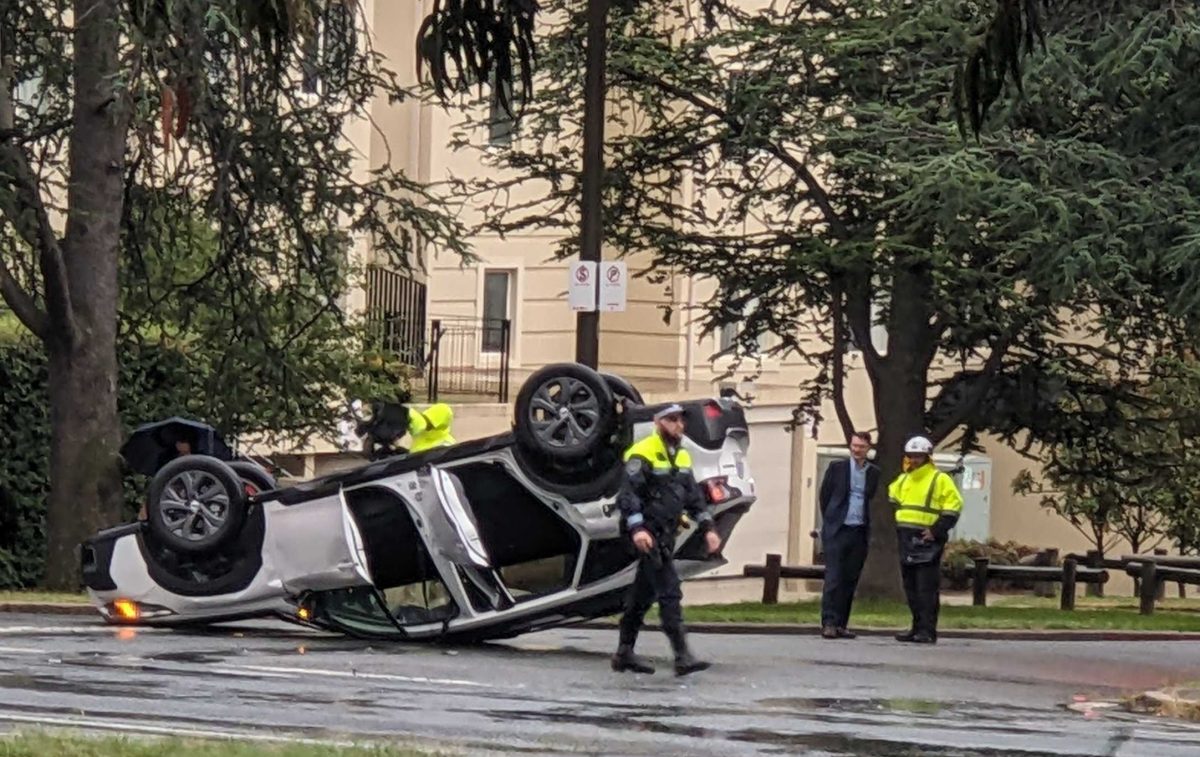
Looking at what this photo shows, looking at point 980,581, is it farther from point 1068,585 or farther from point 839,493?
point 839,493

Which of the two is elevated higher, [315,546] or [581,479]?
[581,479]

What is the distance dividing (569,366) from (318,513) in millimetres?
1939

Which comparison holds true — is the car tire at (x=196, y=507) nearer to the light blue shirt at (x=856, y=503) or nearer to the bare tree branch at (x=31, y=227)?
the bare tree branch at (x=31, y=227)

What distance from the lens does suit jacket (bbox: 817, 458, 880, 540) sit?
18.2 m

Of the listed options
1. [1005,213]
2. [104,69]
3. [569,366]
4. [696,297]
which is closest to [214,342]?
[104,69]

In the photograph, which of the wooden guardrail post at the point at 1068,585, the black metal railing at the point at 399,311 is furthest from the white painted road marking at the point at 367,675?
the wooden guardrail post at the point at 1068,585

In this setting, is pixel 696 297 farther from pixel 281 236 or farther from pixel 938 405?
pixel 281 236

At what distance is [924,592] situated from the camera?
18.5m

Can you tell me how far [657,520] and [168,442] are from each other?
534cm

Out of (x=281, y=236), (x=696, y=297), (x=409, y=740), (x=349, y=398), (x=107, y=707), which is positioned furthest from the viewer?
(x=696, y=297)

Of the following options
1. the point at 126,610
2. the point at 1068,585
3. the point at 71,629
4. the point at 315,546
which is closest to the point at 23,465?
the point at 71,629

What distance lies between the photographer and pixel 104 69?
20.3 meters

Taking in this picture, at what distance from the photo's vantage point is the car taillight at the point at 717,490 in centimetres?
1469

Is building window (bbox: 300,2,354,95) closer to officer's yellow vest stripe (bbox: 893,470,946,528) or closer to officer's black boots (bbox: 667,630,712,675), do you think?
officer's yellow vest stripe (bbox: 893,470,946,528)
